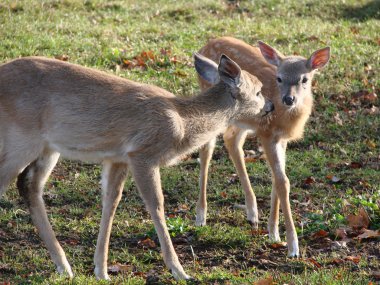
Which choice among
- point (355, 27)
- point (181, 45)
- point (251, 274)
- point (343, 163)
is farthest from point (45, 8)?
point (251, 274)

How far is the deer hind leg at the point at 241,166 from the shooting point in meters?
Answer: 8.65

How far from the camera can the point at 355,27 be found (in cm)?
1427

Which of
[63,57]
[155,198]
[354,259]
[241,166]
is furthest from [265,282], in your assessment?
[63,57]

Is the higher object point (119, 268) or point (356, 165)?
point (119, 268)

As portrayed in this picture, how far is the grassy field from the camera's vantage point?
24.0 ft

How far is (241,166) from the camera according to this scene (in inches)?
359

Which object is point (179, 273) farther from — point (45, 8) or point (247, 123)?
point (45, 8)

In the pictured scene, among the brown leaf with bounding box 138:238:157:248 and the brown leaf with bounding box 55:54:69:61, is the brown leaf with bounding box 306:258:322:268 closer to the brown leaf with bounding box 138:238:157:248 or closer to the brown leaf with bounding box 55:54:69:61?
the brown leaf with bounding box 138:238:157:248

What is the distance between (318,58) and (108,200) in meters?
2.99

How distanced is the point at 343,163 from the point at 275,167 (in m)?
1.88

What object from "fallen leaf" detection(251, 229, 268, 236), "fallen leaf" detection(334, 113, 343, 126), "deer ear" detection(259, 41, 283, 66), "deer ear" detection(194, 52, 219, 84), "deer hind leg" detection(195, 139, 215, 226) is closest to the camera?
"deer ear" detection(194, 52, 219, 84)

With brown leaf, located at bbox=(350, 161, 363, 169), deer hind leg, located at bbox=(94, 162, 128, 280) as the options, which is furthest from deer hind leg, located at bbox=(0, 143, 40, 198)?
brown leaf, located at bbox=(350, 161, 363, 169)

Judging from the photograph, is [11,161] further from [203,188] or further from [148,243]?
[203,188]

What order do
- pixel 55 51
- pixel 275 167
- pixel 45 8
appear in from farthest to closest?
pixel 45 8, pixel 55 51, pixel 275 167
